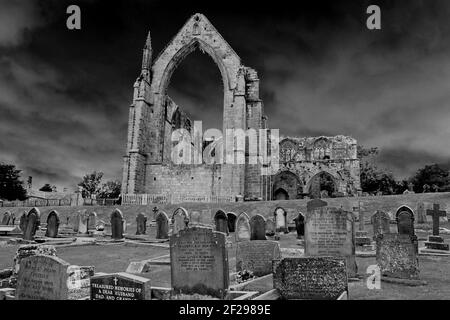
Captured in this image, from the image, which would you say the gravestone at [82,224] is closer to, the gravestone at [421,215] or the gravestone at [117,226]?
the gravestone at [117,226]

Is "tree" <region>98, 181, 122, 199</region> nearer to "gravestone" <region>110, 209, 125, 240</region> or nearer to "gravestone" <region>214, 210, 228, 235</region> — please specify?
"gravestone" <region>110, 209, 125, 240</region>

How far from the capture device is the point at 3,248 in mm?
13180

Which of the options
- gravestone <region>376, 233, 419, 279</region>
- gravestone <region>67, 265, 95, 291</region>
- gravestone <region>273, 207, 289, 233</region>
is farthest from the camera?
gravestone <region>273, 207, 289, 233</region>

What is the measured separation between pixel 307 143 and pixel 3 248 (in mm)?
38390

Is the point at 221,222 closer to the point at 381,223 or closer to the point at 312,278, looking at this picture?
the point at 381,223

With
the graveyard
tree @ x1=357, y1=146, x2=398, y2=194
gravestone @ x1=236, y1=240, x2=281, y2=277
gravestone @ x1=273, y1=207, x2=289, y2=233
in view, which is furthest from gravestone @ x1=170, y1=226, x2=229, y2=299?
tree @ x1=357, y1=146, x2=398, y2=194

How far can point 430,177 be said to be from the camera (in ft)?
186

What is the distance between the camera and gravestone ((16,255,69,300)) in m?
5.01

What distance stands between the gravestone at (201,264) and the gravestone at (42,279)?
1.70 m

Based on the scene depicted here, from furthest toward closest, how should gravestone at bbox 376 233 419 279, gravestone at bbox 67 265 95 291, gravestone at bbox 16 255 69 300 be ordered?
gravestone at bbox 376 233 419 279 → gravestone at bbox 67 265 95 291 → gravestone at bbox 16 255 69 300

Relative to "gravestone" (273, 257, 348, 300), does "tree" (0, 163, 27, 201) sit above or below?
above

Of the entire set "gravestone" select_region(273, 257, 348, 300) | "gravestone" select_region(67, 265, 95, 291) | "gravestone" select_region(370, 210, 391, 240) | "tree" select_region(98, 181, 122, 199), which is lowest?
"gravestone" select_region(67, 265, 95, 291)

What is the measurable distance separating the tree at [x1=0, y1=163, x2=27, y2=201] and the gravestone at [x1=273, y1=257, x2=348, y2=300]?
5783 cm
